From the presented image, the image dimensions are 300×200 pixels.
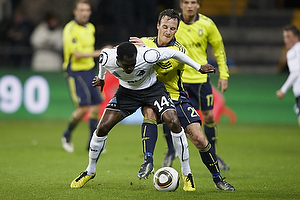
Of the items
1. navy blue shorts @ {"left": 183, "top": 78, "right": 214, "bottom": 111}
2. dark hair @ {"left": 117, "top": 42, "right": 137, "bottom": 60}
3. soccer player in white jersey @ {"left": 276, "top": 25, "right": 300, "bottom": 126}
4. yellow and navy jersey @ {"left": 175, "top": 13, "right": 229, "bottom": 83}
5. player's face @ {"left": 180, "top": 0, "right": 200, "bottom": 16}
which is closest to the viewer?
dark hair @ {"left": 117, "top": 42, "right": 137, "bottom": 60}

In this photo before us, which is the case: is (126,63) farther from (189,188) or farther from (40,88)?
(40,88)

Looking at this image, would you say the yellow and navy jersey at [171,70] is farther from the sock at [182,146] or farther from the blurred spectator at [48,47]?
the blurred spectator at [48,47]

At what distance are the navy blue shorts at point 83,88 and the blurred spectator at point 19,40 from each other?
540 cm

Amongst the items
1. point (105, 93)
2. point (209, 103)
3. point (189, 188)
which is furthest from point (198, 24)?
point (105, 93)

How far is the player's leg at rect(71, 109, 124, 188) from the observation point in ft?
19.6

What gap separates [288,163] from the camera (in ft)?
27.3

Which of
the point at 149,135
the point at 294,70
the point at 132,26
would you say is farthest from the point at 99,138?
the point at 132,26

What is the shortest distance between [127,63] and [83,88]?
419cm

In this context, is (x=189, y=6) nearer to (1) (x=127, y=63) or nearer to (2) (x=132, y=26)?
(1) (x=127, y=63)

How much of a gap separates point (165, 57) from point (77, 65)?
4.31 meters

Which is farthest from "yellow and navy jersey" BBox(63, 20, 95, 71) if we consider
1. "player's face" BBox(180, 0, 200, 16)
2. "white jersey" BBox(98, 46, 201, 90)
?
"white jersey" BBox(98, 46, 201, 90)

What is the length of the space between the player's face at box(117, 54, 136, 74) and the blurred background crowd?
8434 millimetres

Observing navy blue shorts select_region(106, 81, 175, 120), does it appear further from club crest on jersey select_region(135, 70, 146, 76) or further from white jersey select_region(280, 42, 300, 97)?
white jersey select_region(280, 42, 300, 97)

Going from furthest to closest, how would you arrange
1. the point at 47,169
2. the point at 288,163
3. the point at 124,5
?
the point at 124,5, the point at 288,163, the point at 47,169
